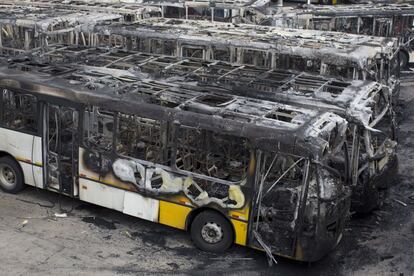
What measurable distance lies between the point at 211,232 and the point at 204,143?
145 cm

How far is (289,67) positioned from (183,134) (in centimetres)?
619

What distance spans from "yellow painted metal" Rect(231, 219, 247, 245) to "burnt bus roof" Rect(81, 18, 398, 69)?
6205 millimetres

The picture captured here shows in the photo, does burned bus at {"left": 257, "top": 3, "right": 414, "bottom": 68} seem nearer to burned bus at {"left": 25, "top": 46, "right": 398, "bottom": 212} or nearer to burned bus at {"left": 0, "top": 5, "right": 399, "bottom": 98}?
burned bus at {"left": 0, "top": 5, "right": 399, "bottom": 98}

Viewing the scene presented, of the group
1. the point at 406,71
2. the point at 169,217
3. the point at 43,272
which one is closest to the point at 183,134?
the point at 169,217

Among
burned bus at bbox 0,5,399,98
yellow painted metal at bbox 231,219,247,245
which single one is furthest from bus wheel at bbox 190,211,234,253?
burned bus at bbox 0,5,399,98

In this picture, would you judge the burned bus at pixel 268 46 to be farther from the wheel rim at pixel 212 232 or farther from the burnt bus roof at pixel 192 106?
the wheel rim at pixel 212 232

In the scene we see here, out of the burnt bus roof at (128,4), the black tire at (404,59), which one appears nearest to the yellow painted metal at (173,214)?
the burnt bus roof at (128,4)

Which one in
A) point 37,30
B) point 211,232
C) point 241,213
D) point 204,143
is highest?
Result: point 37,30

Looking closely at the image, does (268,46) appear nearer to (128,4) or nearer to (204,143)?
(204,143)

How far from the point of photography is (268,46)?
48.4ft

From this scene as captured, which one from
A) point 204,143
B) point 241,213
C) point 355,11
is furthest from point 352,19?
point 241,213

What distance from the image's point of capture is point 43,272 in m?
8.70

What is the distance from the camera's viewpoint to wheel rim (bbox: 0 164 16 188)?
11375 millimetres

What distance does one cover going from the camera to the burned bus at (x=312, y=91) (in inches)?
400
